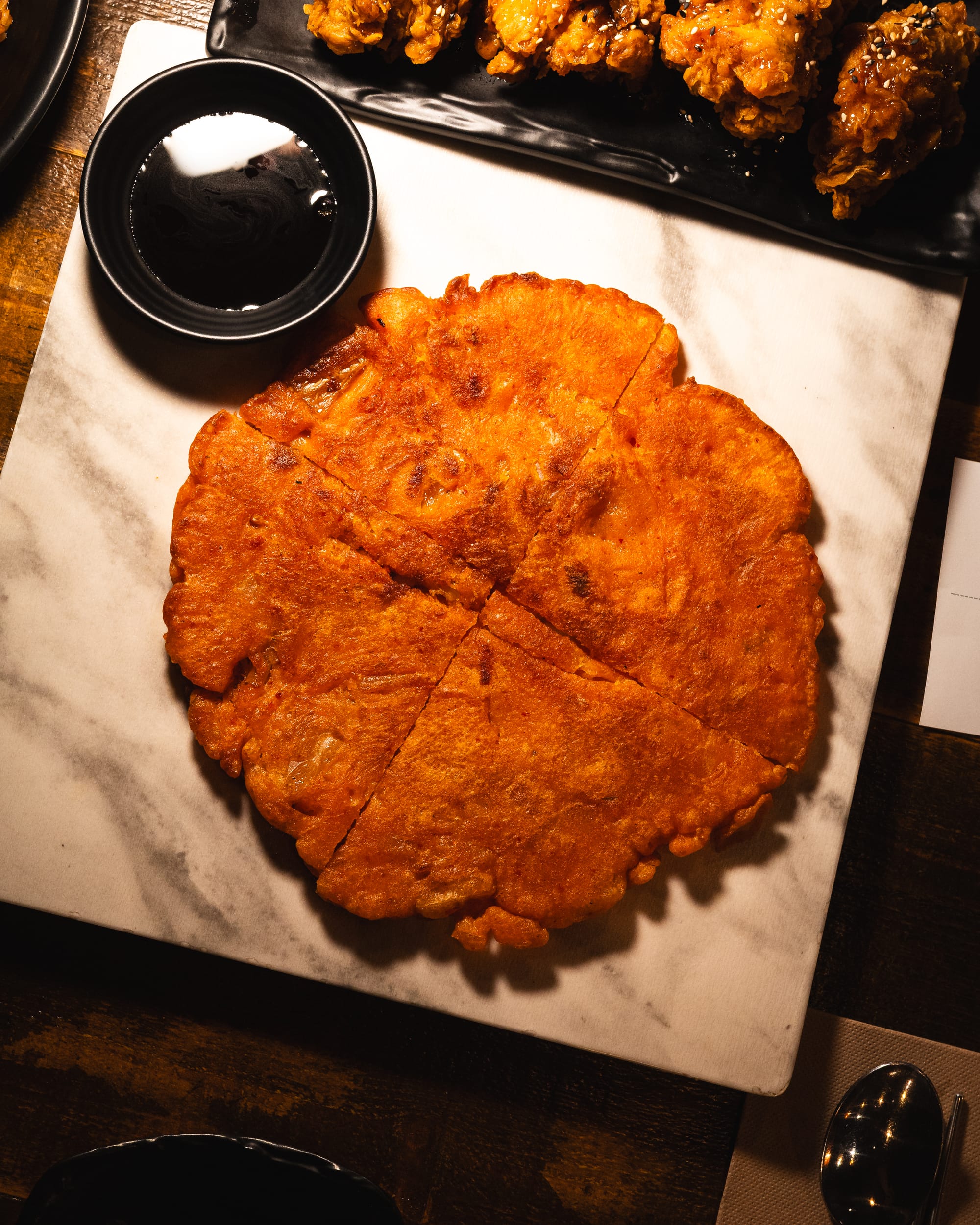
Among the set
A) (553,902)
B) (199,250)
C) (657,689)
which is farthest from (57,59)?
(553,902)

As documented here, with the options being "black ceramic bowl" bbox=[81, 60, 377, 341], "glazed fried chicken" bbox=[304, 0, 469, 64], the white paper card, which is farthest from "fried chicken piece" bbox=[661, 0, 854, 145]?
the white paper card

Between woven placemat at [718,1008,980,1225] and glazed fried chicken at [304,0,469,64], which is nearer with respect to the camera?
glazed fried chicken at [304,0,469,64]

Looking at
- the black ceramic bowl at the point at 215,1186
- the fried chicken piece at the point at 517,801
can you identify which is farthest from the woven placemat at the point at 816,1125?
the black ceramic bowl at the point at 215,1186

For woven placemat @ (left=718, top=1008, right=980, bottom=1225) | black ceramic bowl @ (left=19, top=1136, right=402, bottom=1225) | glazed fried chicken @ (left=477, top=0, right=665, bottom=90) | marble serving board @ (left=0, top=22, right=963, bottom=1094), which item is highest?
glazed fried chicken @ (left=477, top=0, right=665, bottom=90)

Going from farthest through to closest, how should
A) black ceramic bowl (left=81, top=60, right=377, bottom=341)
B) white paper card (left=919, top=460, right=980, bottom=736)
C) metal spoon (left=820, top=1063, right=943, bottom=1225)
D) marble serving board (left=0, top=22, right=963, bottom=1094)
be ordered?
1. white paper card (left=919, top=460, right=980, bottom=736)
2. metal spoon (left=820, top=1063, right=943, bottom=1225)
3. marble serving board (left=0, top=22, right=963, bottom=1094)
4. black ceramic bowl (left=81, top=60, right=377, bottom=341)

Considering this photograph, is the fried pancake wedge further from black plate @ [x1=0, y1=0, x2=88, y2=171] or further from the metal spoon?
the metal spoon

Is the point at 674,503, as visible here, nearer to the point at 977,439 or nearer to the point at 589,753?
the point at 589,753

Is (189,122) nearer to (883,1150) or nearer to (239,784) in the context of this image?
(239,784)
